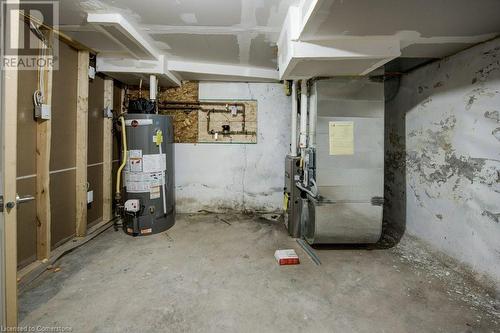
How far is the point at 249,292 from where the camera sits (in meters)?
1.82

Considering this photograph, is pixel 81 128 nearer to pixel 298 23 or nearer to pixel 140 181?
pixel 140 181

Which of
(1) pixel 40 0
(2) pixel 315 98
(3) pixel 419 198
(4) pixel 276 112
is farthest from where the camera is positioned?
(4) pixel 276 112

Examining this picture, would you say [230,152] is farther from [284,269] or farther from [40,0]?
[40,0]

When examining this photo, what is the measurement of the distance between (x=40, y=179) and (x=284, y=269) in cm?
227

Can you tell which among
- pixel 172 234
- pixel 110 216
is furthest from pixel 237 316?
pixel 110 216

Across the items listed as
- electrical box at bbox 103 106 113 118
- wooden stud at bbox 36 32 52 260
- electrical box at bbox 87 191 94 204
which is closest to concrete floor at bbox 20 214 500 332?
wooden stud at bbox 36 32 52 260

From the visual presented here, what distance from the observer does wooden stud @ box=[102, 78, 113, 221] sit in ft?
10.2

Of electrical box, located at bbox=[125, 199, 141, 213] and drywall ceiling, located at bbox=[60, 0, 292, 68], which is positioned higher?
drywall ceiling, located at bbox=[60, 0, 292, 68]

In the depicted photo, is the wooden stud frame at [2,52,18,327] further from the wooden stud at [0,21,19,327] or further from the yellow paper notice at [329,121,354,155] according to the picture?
the yellow paper notice at [329,121,354,155]

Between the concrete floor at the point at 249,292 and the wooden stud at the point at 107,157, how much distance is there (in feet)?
2.25

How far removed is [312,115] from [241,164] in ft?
5.13

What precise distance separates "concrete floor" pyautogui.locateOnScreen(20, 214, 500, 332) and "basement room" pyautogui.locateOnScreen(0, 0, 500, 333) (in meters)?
0.01

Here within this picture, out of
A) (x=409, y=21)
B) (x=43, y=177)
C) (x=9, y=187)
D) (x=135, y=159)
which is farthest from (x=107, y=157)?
(x=409, y=21)

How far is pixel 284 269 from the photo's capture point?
2154 millimetres
